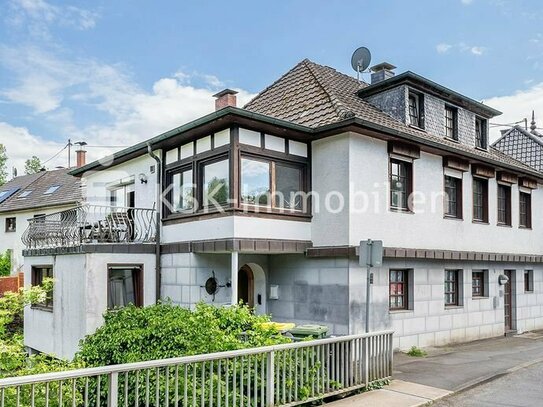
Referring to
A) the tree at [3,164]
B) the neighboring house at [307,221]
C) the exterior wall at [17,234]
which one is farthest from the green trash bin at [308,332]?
the tree at [3,164]

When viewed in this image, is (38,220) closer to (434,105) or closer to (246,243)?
(246,243)

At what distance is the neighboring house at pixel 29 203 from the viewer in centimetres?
2867

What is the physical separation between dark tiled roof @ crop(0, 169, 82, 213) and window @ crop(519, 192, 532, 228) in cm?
2004

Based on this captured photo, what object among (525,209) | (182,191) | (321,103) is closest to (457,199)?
(525,209)

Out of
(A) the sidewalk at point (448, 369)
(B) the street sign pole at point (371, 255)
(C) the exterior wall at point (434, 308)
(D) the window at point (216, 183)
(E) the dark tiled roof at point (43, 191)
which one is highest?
(E) the dark tiled roof at point (43, 191)

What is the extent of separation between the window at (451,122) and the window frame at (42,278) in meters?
11.5

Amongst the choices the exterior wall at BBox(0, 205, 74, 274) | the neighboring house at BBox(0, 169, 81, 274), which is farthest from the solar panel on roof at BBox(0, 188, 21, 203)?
the exterior wall at BBox(0, 205, 74, 274)

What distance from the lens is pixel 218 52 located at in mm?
16156

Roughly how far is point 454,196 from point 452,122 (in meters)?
2.37

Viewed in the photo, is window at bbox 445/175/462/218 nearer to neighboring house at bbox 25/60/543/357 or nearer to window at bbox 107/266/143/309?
neighboring house at bbox 25/60/543/357

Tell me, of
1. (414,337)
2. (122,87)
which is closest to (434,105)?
(414,337)

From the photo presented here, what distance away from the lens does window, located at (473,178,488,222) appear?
14.8 meters

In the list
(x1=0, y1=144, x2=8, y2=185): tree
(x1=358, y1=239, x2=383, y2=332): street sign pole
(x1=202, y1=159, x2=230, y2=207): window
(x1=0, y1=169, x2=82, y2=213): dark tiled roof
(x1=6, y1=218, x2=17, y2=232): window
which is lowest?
(x1=358, y1=239, x2=383, y2=332): street sign pole

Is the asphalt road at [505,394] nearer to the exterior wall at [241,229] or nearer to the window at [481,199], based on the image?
the exterior wall at [241,229]
